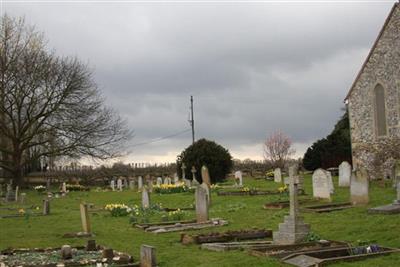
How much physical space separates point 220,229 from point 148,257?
5.77 meters

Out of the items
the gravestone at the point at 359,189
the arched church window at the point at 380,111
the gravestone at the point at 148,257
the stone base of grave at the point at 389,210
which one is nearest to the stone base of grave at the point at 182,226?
the stone base of grave at the point at 389,210

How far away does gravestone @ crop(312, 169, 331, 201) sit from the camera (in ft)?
68.5

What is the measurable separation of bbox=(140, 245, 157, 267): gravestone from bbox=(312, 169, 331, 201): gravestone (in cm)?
1184

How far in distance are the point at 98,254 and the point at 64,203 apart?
18536 mm

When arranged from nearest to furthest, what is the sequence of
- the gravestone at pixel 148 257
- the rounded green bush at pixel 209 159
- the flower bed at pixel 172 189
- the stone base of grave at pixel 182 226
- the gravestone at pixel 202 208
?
the gravestone at pixel 148 257
the stone base of grave at pixel 182 226
the gravestone at pixel 202 208
the flower bed at pixel 172 189
the rounded green bush at pixel 209 159

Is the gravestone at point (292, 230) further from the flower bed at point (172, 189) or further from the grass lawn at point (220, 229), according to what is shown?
the flower bed at point (172, 189)

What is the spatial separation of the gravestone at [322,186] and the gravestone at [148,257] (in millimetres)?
11842

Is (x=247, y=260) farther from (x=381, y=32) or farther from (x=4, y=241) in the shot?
(x=381, y=32)

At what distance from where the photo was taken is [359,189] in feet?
61.6

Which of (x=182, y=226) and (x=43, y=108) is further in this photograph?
(x=43, y=108)

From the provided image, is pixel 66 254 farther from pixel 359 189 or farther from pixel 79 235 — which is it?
pixel 359 189

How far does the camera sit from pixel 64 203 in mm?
29875

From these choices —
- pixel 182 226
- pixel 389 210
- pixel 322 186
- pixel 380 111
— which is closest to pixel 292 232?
pixel 389 210

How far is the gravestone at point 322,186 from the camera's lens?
68.5 feet
